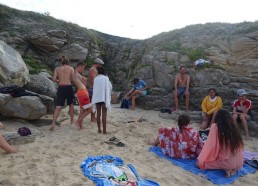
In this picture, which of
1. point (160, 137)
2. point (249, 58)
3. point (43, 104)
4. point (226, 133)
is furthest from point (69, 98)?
point (249, 58)

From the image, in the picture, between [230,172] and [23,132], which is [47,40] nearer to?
[23,132]

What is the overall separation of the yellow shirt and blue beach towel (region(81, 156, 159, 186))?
15.4ft

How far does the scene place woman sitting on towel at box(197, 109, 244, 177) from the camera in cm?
481

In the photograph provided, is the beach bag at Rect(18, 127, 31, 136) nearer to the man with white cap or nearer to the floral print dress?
the floral print dress

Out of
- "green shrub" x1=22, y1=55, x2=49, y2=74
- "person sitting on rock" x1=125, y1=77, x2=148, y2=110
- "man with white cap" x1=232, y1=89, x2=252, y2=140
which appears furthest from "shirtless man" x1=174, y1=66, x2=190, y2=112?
"green shrub" x1=22, y1=55, x2=49, y2=74

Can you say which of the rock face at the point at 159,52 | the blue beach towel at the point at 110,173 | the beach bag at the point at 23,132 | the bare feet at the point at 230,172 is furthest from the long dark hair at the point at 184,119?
the rock face at the point at 159,52

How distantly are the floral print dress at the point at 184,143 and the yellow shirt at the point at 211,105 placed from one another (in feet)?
10.5

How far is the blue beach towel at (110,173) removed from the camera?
404 cm

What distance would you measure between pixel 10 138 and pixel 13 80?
3568 mm

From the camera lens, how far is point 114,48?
57.9 ft

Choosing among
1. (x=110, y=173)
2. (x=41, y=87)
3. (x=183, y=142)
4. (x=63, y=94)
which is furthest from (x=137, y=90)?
(x=110, y=173)

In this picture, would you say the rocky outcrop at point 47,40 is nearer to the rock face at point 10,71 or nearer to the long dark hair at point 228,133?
the rock face at point 10,71

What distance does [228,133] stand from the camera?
4.79 meters

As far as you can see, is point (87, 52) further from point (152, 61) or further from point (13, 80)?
point (13, 80)
